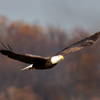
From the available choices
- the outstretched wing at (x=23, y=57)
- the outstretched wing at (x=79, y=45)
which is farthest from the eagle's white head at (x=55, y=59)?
the outstretched wing at (x=79, y=45)

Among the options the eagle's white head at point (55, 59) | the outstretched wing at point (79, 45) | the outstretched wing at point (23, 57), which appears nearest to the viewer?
the outstretched wing at point (23, 57)

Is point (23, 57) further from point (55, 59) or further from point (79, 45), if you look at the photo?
point (79, 45)

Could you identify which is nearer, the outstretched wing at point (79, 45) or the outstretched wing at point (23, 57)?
the outstretched wing at point (23, 57)

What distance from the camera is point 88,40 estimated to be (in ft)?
51.2

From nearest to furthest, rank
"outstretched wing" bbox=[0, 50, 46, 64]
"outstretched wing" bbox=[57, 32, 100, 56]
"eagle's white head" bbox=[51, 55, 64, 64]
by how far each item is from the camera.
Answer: "outstretched wing" bbox=[0, 50, 46, 64] → "eagle's white head" bbox=[51, 55, 64, 64] → "outstretched wing" bbox=[57, 32, 100, 56]

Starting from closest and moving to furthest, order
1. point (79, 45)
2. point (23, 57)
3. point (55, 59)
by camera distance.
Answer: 1. point (23, 57)
2. point (55, 59)
3. point (79, 45)

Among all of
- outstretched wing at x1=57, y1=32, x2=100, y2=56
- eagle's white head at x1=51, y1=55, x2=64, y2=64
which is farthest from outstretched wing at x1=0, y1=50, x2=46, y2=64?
outstretched wing at x1=57, y1=32, x2=100, y2=56

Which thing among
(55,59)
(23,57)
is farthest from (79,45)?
(23,57)

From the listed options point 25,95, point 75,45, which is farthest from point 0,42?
point 25,95

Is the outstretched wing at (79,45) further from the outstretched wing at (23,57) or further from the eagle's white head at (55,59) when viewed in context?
the outstretched wing at (23,57)

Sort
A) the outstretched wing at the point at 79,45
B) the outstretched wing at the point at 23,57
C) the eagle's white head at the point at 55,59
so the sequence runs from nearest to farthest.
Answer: the outstretched wing at the point at 23,57 < the eagle's white head at the point at 55,59 < the outstretched wing at the point at 79,45

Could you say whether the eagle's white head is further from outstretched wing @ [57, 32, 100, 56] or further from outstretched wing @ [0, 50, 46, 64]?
outstretched wing @ [57, 32, 100, 56]

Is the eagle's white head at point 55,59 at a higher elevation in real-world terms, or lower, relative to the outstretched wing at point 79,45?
higher

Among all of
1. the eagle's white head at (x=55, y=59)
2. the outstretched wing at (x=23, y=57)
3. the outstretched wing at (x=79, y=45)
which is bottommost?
the outstretched wing at (x=79, y=45)
